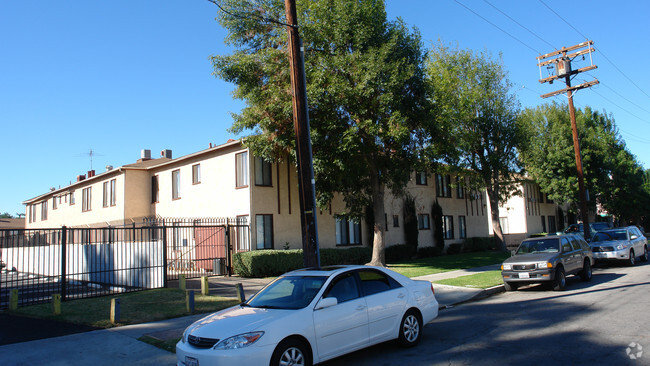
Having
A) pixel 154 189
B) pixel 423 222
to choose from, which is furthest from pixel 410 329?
pixel 423 222

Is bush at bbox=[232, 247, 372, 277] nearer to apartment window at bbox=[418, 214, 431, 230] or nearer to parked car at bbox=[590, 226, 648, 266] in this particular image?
apartment window at bbox=[418, 214, 431, 230]

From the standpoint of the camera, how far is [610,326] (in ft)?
26.2

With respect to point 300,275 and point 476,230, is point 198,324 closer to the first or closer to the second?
point 300,275

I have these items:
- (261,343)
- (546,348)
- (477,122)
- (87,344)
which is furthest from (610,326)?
(477,122)

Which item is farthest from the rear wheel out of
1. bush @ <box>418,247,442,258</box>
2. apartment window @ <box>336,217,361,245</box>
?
bush @ <box>418,247,442,258</box>

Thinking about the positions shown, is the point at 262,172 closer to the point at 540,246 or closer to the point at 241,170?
the point at 241,170

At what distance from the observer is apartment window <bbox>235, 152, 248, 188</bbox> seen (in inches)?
813

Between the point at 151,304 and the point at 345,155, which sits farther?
the point at 345,155

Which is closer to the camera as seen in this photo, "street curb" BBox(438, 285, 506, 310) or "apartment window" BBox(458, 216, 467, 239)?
"street curb" BBox(438, 285, 506, 310)

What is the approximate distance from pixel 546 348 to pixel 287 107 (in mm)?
12417

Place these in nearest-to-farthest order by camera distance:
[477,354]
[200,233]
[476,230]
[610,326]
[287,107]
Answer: [477,354] → [610,326] → [287,107] → [200,233] → [476,230]

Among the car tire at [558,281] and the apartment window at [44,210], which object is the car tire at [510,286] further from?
the apartment window at [44,210]

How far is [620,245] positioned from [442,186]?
14.4 metres

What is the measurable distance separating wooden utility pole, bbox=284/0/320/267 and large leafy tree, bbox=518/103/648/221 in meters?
30.9
